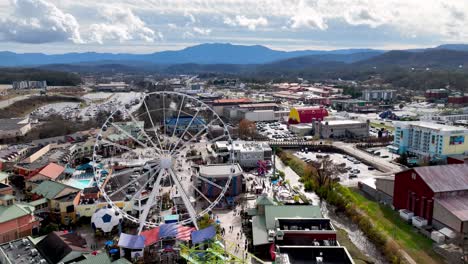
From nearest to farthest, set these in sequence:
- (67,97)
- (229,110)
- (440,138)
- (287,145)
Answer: (440,138), (287,145), (229,110), (67,97)

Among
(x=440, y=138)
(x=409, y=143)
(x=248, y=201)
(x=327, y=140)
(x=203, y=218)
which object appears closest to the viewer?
(x=203, y=218)

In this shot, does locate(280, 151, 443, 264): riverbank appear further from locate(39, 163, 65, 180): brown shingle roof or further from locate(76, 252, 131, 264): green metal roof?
locate(39, 163, 65, 180): brown shingle roof

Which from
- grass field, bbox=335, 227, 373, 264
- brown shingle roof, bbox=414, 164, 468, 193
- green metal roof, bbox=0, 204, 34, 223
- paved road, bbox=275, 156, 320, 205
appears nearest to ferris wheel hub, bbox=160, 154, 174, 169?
green metal roof, bbox=0, 204, 34, 223

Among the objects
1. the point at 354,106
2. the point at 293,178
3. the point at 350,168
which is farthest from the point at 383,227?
the point at 354,106

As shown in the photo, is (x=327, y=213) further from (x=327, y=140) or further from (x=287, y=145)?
(x=327, y=140)

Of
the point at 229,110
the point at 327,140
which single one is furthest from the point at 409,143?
the point at 229,110

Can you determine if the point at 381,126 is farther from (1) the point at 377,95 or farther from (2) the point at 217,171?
(2) the point at 217,171
